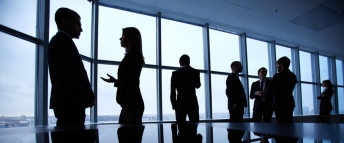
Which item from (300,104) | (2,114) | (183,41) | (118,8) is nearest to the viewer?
(2,114)

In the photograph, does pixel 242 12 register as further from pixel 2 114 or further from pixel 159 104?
pixel 2 114

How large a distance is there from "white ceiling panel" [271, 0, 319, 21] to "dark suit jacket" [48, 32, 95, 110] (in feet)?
15.5

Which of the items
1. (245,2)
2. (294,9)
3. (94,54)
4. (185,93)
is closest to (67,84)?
(185,93)

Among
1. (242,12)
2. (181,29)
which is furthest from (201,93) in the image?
(242,12)

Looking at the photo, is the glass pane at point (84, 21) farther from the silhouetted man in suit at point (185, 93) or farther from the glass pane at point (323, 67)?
the glass pane at point (323, 67)

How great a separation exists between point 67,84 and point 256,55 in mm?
6550

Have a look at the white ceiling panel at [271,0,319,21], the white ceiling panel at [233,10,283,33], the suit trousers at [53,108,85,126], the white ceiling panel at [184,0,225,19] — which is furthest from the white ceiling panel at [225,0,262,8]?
the suit trousers at [53,108,85,126]

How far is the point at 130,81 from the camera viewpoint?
1281 mm

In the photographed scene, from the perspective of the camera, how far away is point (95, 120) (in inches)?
154

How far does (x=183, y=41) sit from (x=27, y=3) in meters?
3.45

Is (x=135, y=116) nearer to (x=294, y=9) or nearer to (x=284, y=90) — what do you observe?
(x=284, y=90)

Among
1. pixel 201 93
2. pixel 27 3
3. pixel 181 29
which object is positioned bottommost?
pixel 201 93

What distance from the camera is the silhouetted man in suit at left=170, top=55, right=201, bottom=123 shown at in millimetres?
2486

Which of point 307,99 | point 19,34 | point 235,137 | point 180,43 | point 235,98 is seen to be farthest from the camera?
point 307,99
